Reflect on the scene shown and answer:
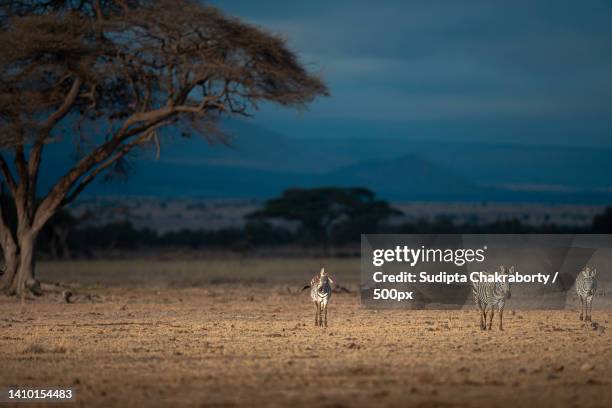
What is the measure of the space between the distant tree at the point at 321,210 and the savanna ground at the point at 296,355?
1639 inches

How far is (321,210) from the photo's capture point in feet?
223

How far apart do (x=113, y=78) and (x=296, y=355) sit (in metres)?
15.9

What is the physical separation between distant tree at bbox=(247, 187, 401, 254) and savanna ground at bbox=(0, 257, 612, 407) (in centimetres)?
4162

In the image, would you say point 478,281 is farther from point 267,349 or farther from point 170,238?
point 170,238

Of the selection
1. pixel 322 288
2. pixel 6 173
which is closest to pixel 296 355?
pixel 322 288

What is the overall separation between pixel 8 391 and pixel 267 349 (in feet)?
15.5

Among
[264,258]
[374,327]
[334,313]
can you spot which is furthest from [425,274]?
[264,258]

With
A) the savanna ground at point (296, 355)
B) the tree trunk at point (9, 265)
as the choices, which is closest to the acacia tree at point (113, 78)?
the tree trunk at point (9, 265)

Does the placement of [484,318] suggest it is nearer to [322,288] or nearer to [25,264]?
[322,288]

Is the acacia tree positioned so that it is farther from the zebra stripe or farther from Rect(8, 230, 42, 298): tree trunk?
the zebra stripe

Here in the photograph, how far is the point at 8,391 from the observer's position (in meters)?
12.1

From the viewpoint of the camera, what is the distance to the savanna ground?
Answer: 11836 mm

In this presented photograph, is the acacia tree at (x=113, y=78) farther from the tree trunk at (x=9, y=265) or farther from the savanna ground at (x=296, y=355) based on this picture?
the savanna ground at (x=296, y=355)

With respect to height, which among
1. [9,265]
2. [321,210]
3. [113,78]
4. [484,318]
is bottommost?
[484,318]
